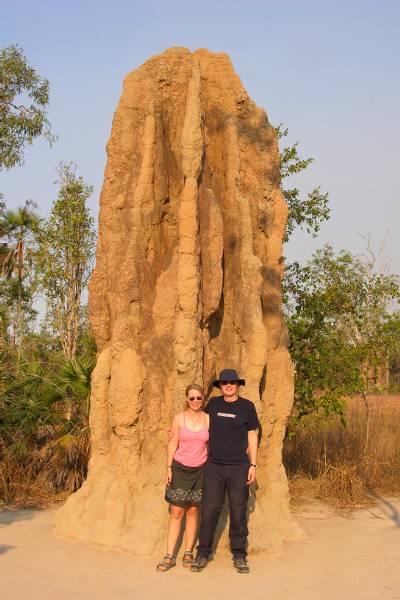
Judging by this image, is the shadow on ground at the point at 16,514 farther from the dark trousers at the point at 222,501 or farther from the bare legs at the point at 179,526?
the dark trousers at the point at 222,501

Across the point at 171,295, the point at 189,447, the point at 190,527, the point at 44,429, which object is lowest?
the point at 190,527

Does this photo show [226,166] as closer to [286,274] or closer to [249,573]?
[286,274]

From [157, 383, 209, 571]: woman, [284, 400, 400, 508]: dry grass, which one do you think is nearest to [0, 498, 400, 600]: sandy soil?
[157, 383, 209, 571]: woman

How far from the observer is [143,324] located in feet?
23.6

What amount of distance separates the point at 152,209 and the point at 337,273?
4.38 metres

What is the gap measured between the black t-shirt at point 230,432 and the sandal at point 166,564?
0.90 m

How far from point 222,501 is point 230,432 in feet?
1.99

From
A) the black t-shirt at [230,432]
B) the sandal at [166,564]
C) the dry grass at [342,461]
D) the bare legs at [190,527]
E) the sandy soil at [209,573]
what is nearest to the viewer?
the sandy soil at [209,573]

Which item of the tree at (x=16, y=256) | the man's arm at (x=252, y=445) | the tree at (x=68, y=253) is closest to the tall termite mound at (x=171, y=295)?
the man's arm at (x=252, y=445)

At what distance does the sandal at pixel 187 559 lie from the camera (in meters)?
6.05

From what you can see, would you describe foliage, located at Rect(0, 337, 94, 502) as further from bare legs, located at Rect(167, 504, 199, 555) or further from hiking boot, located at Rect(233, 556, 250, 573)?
hiking boot, located at Rect(233, 556, 250, 573)

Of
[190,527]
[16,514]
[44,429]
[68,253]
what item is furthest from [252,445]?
[68,253]

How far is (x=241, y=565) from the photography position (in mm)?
5953

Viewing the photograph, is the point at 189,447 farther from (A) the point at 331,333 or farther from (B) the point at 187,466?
(A) the point at 331,333
